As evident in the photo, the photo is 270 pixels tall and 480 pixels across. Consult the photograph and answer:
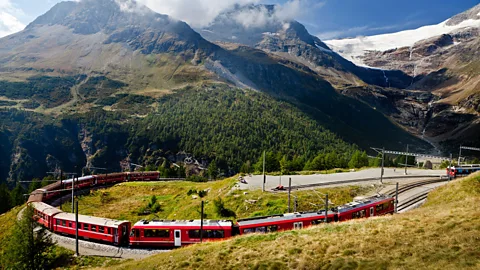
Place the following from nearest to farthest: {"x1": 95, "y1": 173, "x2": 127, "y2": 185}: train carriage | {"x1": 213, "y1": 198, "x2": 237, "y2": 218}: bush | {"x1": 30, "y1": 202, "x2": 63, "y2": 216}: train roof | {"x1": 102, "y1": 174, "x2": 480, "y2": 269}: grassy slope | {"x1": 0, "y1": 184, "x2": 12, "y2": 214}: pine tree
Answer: {"x1": 102, "y1": 174, "x2": 480, "y2": 269}: grassy slope
{"x1": 30, "y1": 202, "x2": 63, "y2": 216}: train roof
{"x1": 213, "y1": 198, "x2": 237, "y2": 218}: bush
{"x1": 0, "y1": 184, "x2": 12, "y2": 214}: pine tree
{"x1": 95, "y1": 173, "x2": 127, "y2": 185}: train carriage

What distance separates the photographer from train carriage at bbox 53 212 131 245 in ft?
114

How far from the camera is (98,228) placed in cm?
3581

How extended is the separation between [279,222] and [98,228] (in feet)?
67.9

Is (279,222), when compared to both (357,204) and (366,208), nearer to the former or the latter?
(357,204)

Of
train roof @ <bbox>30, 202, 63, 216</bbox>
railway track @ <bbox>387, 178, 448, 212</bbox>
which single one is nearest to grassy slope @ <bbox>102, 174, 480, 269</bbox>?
railway track @ <bbox>387, 178, 448, 212</bbox>

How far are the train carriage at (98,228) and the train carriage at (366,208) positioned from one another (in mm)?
24199

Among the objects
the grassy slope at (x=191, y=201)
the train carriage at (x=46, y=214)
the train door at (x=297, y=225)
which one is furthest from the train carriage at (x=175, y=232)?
the train carriage at (x=46, y=214)

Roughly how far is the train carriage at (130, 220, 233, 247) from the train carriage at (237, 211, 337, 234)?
5.55 ft

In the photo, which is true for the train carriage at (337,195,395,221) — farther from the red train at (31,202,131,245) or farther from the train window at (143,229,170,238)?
the red train at (31,202,131,245)

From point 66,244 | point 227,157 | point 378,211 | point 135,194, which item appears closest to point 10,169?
point 227,157

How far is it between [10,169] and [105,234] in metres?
188

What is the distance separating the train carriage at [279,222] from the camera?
3142 cm

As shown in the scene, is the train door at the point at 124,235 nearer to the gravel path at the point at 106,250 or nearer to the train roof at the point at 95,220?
the train roof at the point at 95,220

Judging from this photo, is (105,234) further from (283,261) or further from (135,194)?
(135,194)
